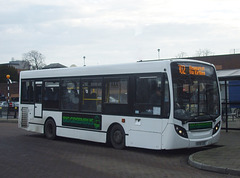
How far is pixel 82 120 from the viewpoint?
1334 centimetres

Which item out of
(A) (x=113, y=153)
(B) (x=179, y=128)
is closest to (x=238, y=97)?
(B) (x=179, y=128)

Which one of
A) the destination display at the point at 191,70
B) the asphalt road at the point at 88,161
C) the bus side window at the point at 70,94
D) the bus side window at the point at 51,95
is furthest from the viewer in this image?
the bus side window at the point at 51,95

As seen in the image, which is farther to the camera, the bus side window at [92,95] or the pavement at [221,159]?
the bus side window at [92,95]

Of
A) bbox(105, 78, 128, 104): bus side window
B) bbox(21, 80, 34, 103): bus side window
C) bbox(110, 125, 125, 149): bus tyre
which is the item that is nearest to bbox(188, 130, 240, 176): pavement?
bbox(110, 125, 125, 149): bus tyre

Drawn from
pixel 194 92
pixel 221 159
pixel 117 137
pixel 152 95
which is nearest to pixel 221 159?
pixel 221 159

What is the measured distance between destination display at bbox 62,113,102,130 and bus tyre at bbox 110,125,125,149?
2.21 feet

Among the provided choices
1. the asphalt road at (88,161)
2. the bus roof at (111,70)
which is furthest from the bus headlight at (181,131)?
the bus roof at (111,70)

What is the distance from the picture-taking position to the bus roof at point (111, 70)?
11.0 metres

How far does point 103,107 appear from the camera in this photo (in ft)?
41.2

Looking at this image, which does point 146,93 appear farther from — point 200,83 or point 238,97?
point 238,97

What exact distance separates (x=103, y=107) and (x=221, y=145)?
4.42 meters

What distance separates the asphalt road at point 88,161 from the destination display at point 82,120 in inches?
31.8

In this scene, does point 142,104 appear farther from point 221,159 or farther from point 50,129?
point 50,129

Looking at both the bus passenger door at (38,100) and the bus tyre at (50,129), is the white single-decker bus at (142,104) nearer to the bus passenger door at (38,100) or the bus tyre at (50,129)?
the bus tyre at (50,129)
